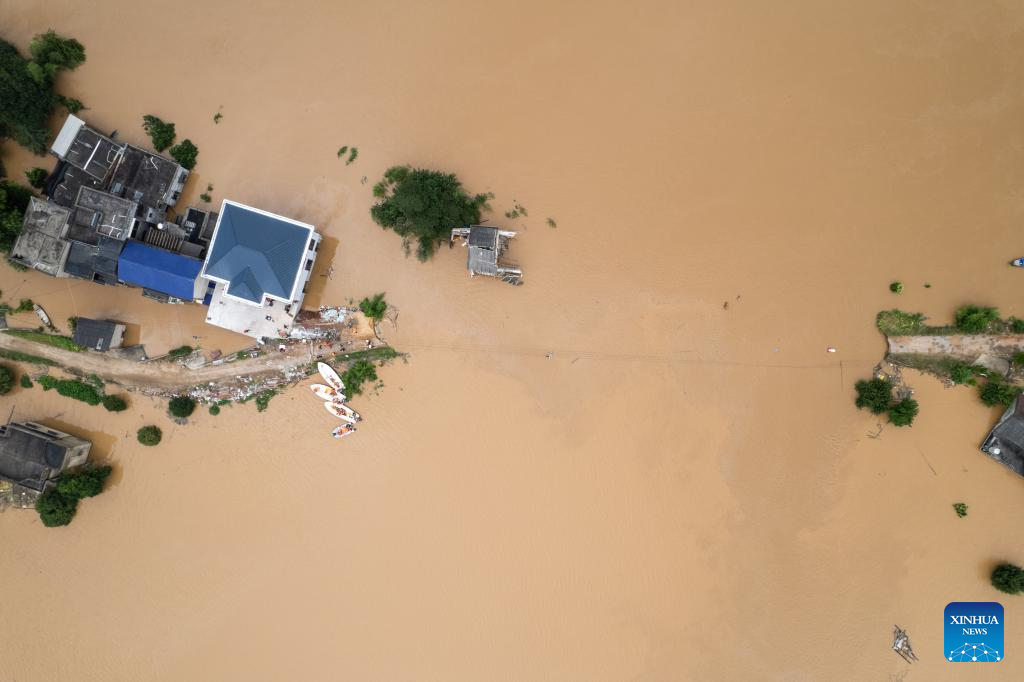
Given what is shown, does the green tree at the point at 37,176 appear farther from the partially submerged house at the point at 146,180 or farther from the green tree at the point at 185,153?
the green tree at the point at 185,153

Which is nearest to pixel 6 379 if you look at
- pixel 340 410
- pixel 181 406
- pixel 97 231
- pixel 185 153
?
pixel 181 406

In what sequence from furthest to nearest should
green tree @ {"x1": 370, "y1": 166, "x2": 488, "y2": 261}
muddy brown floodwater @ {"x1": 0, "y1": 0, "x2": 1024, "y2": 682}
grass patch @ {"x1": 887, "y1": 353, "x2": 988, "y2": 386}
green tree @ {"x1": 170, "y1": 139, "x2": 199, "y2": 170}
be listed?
green tree @ {"x1": 170, "y1": 139, "x2": 199, "y2": 170}, muddy brown floodwater @ {"x1": 0, "y1": 0, "x2": 1024, "y2": 682}, grass patch @ {"x1": 887, "y1": 353, "x2": 988, "y2": 386}, green tree @ {"x1": 370, "y1": 166, "x2": 488, "y2": 261}

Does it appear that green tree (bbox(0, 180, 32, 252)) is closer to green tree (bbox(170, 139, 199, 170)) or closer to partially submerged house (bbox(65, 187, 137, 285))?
partially submerged house (bbox(65, 187, 137, 285))

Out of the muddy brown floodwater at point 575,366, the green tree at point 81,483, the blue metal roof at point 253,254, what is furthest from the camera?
the muddy brown floodwater at point 575,366

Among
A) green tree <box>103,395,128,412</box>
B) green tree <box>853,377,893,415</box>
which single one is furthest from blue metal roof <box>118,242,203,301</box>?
green tree <box>853,377,893,415</box>

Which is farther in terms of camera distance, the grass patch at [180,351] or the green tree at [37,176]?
the grass patch at [180,351]

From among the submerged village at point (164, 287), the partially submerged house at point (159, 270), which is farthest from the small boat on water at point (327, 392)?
the partially submerged house at point (159, 270)
